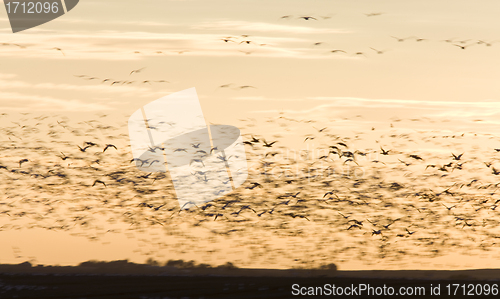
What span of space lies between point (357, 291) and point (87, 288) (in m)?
19.4

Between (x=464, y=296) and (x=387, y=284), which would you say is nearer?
(x=464, y=296)

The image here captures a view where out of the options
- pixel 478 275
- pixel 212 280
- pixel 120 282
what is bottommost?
pixel 478 275

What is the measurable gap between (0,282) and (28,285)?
298 centimetres

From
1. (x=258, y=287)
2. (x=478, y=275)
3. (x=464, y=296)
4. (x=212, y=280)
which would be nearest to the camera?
(x=464, y=296)

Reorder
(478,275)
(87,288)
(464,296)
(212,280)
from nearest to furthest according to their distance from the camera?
(464,296) → (87,288) → (212,280) → (478,275)

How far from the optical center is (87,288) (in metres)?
31.1

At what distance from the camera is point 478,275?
39562 mm

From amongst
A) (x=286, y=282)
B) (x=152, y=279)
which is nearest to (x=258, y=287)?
(x=286, y=282)

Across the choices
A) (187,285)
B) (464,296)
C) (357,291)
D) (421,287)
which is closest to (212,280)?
(187,285)

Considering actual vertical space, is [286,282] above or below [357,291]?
below

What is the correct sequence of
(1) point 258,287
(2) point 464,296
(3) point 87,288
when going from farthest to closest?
(1) point 258,287 < (3) point 87,288 < (2) point 464,296

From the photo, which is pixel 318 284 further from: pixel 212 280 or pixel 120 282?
pixel 120 282

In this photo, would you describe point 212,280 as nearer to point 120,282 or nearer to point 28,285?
point 120,282

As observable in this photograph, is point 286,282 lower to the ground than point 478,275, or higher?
higher
